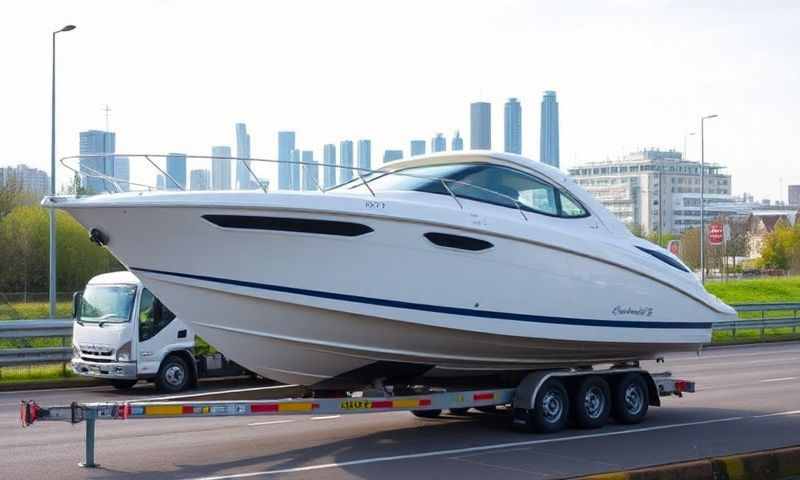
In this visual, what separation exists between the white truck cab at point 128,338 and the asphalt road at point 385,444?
2.13 meters

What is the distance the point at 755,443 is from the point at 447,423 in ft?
13.1

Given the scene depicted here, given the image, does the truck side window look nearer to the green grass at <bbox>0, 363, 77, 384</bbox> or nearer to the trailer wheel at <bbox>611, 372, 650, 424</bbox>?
the green grass at <bbox>0, 363, 77, 384</bbox>

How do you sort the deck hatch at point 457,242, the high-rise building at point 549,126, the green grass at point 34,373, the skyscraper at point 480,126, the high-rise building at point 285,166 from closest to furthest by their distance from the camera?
1. the high-rise building at point 285,166
2. the deck hatch at point 457,242
3. the skyscraper at point 480,126
4. the green grass at point 34,373
5. the high-rise building at point 549,126

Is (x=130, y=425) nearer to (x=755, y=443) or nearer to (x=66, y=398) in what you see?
(x=66, y=398)

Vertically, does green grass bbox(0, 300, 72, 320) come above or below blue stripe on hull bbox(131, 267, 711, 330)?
below

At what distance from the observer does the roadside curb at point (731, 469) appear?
355 inches

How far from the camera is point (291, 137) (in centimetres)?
1280

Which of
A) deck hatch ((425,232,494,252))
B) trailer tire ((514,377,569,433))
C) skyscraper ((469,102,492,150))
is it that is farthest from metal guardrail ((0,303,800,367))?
deck hatch ((425,232,494,252))

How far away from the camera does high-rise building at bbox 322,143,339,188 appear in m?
12.2

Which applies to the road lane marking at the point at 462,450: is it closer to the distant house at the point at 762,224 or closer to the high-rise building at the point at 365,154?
the high-rise building at the point at 365,154

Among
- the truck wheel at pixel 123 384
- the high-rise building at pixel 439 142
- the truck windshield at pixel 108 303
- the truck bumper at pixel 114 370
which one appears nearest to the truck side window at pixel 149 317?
the truck windshield at pixel 108 303

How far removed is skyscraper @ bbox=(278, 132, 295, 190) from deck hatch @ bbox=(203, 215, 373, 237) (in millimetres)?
613

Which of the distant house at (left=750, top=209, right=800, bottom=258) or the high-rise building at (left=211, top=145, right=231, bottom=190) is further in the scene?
the distant house at (left=750, top=209, right=800, bottom=258)

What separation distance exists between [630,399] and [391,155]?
4677 mm
